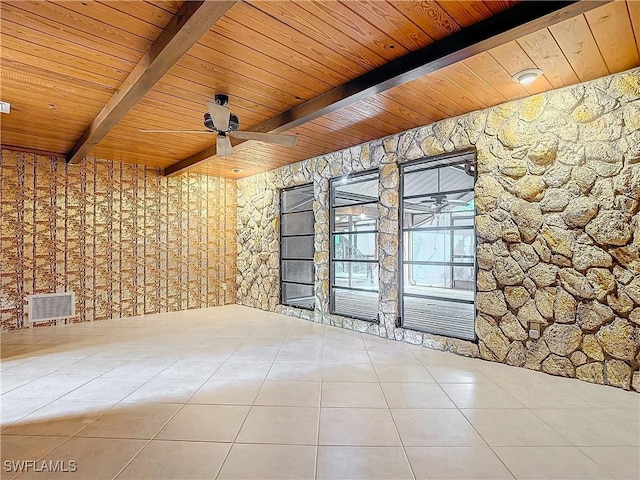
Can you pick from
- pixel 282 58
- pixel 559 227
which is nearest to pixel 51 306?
pixel 282 58

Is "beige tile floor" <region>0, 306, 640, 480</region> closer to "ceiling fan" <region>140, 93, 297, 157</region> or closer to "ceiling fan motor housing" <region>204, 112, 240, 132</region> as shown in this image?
"ceiling fan" <region>140, 93, 297, 157</region>

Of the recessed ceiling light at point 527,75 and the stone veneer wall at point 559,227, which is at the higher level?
the recessed ceiling light at point 527,75

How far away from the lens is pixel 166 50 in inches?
92.4

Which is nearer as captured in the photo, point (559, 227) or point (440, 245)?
point (559, 227)

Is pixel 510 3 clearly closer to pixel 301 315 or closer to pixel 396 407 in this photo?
pixel 396 407

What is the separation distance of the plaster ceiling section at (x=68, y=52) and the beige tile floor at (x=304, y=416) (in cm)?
269

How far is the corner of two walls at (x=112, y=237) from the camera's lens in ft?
16.6

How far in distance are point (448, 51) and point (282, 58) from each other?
125 centimetres

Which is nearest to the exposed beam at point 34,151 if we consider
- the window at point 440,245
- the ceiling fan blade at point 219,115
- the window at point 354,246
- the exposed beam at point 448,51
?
the ceiling fan blade at point 219,115

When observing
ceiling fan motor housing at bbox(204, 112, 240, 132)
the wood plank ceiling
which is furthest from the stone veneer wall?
ceiling fan motor housing at bbox(204, 112, 240, 132)

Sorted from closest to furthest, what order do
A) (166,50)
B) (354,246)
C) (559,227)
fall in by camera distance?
(166,50)
(559,227)
(354,246)

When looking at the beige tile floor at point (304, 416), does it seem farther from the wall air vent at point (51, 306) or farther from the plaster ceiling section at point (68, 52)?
the plaster ceiling section at point (68, 52)

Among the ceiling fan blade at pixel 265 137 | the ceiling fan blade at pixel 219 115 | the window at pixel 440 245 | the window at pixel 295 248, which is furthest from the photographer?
the window at pixel 440 245

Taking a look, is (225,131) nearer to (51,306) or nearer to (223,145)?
(223,145)
